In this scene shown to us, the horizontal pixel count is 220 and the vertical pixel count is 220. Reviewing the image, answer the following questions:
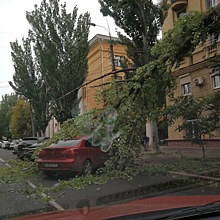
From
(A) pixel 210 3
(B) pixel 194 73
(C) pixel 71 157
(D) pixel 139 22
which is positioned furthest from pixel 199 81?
(C) pixel 71 157

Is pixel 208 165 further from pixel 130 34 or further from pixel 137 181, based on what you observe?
pixel 130 34

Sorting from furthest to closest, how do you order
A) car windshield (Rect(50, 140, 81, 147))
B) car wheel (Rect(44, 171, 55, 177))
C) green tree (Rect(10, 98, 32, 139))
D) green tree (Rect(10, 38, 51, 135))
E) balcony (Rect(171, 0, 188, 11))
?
1. green tree (Rect(10, 98, 32, 139))
2. green tree (Rect(10, 38, 51, 135))
3. balcony (Rect(171, 0, 188, 11))
4. car wheel (Rect(44, 171, 55, 177))
5. car windshield (Rect(50, 140, 81, 147))

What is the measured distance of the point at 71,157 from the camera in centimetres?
1162

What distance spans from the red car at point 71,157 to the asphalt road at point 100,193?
1.06m

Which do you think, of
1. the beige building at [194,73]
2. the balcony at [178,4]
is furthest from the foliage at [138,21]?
the balcony at [178,4]

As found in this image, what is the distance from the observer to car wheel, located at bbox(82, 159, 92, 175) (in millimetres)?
11830

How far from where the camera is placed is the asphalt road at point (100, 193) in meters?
7.15

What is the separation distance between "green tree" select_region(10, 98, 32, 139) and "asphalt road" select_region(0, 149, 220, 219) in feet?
140

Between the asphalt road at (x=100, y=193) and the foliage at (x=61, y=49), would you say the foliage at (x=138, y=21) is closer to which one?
the foliage at (x=61, y=49)

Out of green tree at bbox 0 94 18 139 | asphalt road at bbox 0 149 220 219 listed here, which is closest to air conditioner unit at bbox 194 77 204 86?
asphalt road at bbox 0 149 220 219

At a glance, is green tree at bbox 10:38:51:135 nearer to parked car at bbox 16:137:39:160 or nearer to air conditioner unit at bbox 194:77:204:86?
parked car at bbox 16:137:39:160

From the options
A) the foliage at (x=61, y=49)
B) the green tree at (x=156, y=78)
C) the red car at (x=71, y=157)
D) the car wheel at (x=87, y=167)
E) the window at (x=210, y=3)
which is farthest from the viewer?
the foliage at (x=61, y=49)

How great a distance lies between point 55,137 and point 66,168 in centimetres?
171

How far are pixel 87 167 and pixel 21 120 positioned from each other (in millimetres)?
42530
